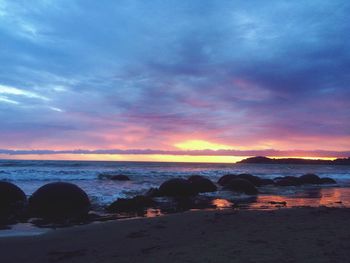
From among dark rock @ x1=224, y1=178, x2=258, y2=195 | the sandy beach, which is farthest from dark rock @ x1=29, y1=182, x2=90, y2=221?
dark rock @ x1=224, y1=178, x2=258, y2=195

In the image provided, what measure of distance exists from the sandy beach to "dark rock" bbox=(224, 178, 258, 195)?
12150 mm

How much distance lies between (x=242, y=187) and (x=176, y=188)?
503cm

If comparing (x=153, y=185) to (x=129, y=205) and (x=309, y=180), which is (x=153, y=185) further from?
(x=309, y=180)

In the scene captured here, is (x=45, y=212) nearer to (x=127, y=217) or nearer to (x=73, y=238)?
(x=127, y=217)

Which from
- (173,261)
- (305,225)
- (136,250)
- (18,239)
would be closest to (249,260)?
(173,261)

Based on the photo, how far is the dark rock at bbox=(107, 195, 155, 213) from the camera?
1468cm

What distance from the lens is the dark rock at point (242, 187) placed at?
24.2 meters

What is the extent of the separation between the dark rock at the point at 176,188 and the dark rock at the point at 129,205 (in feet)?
17.3

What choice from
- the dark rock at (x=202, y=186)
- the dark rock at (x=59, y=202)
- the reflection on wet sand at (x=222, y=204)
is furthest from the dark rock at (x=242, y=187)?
the dark rock at (x=59, y=202)

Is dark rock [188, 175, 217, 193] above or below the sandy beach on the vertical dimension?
above

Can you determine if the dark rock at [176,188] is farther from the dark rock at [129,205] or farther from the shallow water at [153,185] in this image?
the dark rock at [129,205]

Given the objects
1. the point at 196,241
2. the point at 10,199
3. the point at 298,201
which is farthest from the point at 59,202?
the point at 298,201

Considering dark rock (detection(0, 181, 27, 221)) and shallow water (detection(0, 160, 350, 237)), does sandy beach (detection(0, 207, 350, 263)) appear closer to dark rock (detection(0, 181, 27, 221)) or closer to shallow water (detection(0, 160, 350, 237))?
shallow water (detection(0, 160, 350, 237))

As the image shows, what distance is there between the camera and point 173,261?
6648 millimetres
